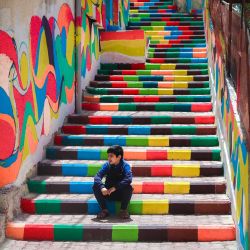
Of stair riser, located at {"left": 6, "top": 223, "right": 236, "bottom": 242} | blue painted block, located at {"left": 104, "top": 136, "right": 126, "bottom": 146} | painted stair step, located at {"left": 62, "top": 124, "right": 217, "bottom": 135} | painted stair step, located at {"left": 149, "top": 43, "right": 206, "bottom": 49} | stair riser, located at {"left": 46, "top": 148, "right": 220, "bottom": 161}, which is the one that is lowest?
stair riser, located at {"left": 6, "top": 223, "right": 236, "bottom": 242}

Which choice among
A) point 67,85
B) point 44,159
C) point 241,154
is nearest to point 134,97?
point 67,85

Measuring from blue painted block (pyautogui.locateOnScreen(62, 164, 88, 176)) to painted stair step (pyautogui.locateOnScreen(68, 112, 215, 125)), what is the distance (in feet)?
5.75

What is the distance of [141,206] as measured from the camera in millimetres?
→ 7996

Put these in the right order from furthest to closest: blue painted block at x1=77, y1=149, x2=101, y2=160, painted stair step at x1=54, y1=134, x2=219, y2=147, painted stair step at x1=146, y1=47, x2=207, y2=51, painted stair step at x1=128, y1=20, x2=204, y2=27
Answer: painted stair step at x1=128, y1=20, x2=204, y2=27
painted stair step at x1=146, y1=47, x2=207, y2=51
painted stair step at x1=54, y1=134, x2=219, y2=147
blue painted block at x1=77, y1=149, x2=101, y2=160

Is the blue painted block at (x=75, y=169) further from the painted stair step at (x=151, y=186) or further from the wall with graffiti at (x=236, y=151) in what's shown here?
the wall with graffiti at (x=236, y=151)

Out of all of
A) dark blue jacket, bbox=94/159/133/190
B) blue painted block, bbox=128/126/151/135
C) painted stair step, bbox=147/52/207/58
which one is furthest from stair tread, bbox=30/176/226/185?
painted stair step, bbox=147/52/207/58

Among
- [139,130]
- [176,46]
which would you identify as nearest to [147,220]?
[139,130]

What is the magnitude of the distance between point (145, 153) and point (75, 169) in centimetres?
110

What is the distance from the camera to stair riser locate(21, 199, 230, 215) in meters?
7.96

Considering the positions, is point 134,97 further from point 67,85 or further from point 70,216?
point 70,216

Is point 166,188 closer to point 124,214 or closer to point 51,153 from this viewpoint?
point 124,214

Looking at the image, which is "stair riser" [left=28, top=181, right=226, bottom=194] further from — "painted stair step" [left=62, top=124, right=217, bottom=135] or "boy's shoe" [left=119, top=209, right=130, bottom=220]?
"painted stair step" [left=62, top=124, right=217, bottom=135]

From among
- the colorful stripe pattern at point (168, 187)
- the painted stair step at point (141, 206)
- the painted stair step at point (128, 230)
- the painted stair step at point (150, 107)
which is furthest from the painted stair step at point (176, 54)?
the painted stair step at point (128, 230)

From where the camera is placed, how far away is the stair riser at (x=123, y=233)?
736cm
